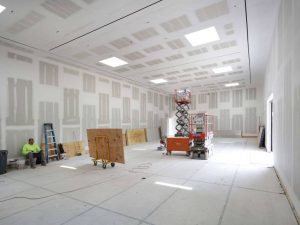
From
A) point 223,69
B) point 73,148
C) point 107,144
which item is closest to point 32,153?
point 73,148

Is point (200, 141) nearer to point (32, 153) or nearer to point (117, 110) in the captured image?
point (117, 110)

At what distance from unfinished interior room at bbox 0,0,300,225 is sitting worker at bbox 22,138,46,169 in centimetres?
4

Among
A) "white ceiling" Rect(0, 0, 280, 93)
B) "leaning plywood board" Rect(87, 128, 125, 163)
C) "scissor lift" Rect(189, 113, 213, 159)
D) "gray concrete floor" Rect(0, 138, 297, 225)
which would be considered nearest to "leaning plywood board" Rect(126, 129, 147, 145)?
"white ceiling" Rect(0, 0, 280, 93)

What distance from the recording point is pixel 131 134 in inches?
491

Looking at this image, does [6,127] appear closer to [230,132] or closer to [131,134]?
[131,134]

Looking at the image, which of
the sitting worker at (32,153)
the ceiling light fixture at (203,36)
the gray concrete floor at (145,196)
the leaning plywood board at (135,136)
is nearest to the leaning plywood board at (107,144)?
the gray concrete floor at (145,196)

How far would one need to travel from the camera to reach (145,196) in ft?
12.6

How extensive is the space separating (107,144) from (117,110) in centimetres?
541

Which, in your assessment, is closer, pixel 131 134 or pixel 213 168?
pixel 213 168

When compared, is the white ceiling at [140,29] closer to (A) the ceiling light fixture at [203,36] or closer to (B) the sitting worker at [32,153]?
(A) the ceiling light fixture at [203,36]

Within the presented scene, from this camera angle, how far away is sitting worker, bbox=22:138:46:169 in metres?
6.41

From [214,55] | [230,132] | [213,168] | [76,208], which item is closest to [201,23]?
[214,55]

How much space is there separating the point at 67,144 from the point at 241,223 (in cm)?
755

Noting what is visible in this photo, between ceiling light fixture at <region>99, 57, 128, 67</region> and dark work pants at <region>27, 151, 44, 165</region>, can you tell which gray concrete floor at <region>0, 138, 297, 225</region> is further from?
ceiling light fixture at <region>99, 57, 128, 67</region>
